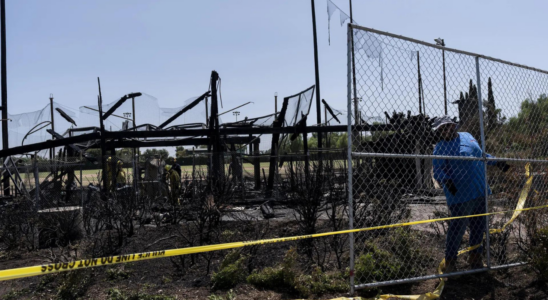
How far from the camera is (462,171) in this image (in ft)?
16.1

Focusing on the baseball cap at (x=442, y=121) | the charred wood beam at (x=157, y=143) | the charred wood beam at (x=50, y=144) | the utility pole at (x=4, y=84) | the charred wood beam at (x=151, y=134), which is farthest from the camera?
the utility pole at (x=4, y=84)

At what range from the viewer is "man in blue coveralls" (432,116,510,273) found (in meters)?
4.82

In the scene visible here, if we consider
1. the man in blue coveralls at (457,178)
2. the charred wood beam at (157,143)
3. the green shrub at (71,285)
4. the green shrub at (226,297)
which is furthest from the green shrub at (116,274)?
the charred wood beam at (157,143)

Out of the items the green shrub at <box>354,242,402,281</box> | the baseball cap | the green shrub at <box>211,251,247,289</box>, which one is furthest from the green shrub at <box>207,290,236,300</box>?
the baseball cap

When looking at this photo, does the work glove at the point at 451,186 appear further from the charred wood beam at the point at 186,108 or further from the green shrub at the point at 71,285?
the charred wood beam at the point at 186,108

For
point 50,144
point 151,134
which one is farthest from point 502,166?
point 50,144

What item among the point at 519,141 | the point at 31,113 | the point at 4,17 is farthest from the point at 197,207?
the point at 4,17

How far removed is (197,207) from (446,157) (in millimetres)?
3852

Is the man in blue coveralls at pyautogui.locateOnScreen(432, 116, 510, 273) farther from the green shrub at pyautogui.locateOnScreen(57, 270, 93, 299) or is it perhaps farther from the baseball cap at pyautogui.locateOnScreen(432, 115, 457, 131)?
the green shrub at pyautogui.locateOnScreen(57, 270, 93, 299)

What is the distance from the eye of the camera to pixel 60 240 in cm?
773

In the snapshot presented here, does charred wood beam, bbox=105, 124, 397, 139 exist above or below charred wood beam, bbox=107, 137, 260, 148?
above

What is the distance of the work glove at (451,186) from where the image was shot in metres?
4.79

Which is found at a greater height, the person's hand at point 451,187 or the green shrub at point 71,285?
the person's hand at point 451,187

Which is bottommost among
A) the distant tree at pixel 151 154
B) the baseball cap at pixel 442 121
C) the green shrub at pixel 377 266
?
the green shrub at pixel 377 266
